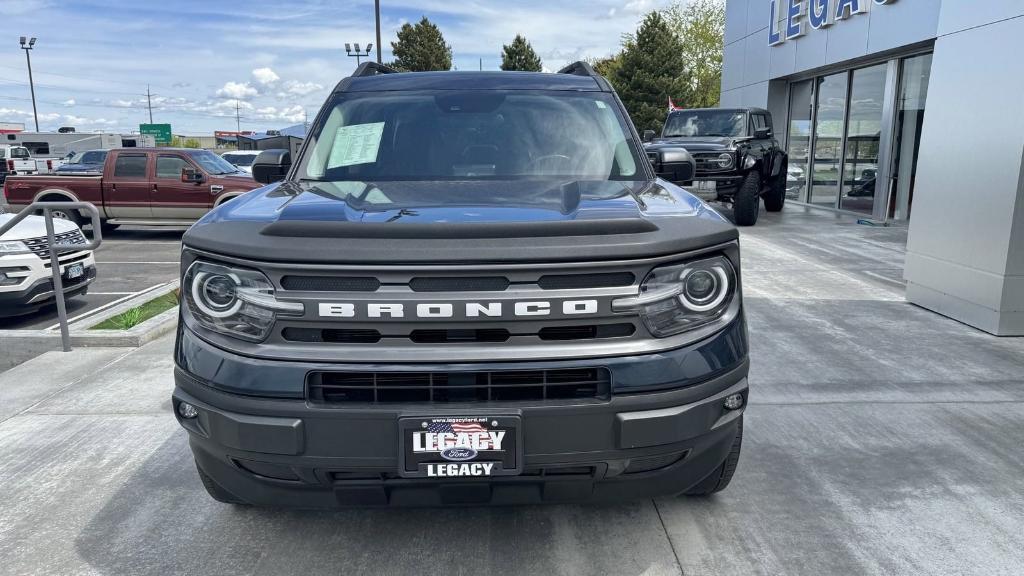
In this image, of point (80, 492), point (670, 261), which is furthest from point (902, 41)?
point (80, 492)

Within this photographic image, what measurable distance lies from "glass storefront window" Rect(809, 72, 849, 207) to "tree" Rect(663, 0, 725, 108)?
25226mm

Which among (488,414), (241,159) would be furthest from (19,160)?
(488,414)

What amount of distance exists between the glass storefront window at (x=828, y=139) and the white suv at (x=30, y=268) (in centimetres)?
1385

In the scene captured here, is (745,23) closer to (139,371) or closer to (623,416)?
(139,371)

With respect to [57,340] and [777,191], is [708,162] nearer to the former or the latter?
[777,191]

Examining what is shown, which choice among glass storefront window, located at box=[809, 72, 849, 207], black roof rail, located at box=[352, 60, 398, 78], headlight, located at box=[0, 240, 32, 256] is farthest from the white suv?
glass storefront window, located at box=[809, 72, 849, 207]

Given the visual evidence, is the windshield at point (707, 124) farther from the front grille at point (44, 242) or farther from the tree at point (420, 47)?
the tree at point (420, 47)

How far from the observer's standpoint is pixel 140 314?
627 cm

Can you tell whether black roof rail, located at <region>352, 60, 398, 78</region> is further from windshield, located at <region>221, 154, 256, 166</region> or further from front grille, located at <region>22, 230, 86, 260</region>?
windshield, located at <region>221, 154, 256, 166</region>

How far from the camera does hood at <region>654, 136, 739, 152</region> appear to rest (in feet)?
39.1

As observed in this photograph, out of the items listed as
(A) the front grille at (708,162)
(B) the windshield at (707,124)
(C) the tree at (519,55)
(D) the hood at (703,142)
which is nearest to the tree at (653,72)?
(C) the tree at (519,55)

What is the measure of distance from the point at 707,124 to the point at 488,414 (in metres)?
12.1

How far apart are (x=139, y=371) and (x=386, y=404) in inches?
137

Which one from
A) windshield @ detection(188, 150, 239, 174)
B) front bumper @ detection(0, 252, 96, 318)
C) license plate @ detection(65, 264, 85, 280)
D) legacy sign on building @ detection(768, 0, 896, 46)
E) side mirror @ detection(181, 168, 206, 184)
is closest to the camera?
front bumper @ detection(0, 252, 96, 318)
